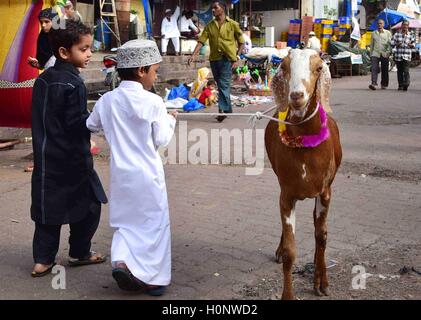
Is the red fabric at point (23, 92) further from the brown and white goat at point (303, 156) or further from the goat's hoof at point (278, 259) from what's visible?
the brown and white goat at point (303, 156)

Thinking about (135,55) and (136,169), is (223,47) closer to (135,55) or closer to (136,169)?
(135,55)

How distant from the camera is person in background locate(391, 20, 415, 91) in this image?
50.8ft

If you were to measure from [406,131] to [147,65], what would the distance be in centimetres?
692

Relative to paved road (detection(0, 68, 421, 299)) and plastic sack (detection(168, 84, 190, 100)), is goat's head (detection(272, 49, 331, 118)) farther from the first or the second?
plastic sack (detection(168, 84, 190, 100))

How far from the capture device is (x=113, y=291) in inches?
148

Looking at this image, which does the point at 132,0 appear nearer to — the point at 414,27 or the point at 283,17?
the point at 283,17

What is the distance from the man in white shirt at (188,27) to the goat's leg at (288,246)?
14415 millimetres

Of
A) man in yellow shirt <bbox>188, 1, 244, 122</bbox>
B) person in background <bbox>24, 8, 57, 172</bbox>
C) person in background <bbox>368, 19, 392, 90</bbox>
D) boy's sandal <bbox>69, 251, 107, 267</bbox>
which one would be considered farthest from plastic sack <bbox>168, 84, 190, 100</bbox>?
boy's sandal <bbox>69, 251, 107, 267</bbox>

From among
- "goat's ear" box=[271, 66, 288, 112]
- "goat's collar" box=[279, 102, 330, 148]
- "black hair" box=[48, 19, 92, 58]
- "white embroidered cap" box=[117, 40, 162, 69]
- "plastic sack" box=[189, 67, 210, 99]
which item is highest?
"black hair" box=[48, 19, 92, 58]

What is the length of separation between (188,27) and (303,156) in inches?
579

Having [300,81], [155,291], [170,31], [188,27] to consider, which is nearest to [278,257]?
[155,291]

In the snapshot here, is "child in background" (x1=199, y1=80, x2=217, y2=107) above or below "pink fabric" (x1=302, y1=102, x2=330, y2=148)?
below

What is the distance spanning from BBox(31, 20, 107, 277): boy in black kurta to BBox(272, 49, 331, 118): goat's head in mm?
1374

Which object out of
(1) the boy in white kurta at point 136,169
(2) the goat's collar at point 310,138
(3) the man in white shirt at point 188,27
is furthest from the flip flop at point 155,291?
(3) the man in white shirt at point 188,27
